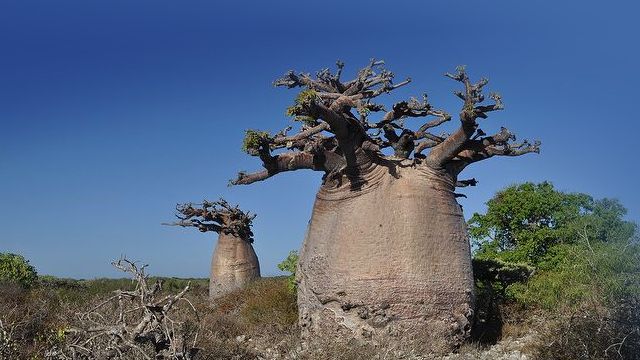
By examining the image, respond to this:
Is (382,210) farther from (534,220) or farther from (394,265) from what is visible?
(534,220)

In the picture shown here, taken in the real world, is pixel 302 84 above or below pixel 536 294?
above

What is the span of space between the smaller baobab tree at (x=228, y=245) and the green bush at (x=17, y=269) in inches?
161

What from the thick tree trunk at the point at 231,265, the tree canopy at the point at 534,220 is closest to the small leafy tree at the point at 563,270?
the tree canopy at the point at 534,220

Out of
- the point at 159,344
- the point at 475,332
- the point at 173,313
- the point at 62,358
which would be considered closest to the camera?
the point at 159,344

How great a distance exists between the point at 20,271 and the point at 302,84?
1202 cm

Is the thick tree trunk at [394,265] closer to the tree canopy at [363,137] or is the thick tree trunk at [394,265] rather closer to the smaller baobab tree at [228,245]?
the tree canopy at [363,137]

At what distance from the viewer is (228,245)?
15781 mm

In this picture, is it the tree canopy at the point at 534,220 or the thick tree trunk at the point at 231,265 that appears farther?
the thick tree trunk at the point at 231,265

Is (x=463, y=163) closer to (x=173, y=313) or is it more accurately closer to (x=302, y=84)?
(x=302, y=84)

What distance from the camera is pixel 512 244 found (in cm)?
1298

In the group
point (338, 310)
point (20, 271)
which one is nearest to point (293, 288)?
point (338, 310)

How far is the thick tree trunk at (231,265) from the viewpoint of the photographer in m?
15.2

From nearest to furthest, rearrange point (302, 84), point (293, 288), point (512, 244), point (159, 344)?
point (159, 344)
point (302, 84)
point (293, 288)
point (512, 244)

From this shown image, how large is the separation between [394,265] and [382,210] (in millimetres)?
631
